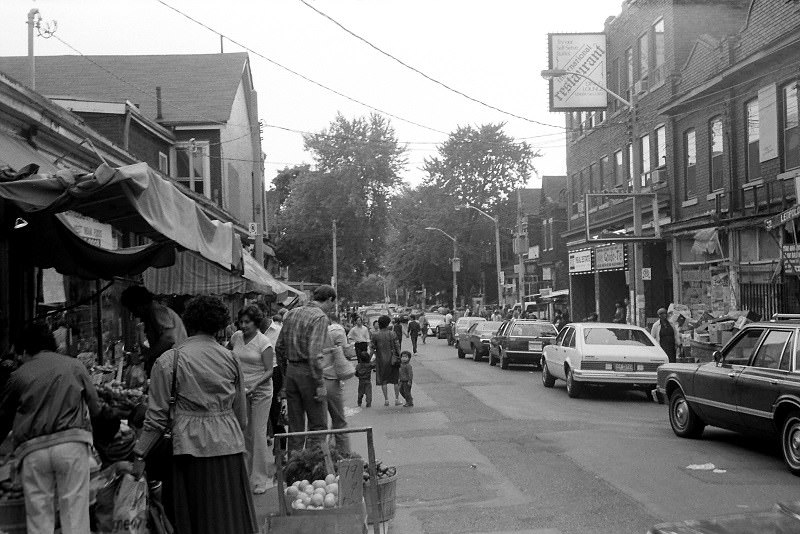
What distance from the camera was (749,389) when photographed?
1044cm

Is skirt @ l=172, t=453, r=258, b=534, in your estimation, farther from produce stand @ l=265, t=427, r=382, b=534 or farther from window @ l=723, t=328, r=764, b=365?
window @ l=723, t=328, r=764, b=365

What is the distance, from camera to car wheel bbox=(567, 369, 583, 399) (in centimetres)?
1762

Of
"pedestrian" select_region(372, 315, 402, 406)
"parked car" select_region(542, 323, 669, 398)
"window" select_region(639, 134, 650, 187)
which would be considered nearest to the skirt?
"pedestrian" select_region(372, 315, 402, 406)

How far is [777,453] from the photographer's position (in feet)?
36.3

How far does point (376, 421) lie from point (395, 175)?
132ft

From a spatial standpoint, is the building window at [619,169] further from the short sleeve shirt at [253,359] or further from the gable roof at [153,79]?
the short sleeve shirt at [253,359]

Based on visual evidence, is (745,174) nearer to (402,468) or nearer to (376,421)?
(376,421)

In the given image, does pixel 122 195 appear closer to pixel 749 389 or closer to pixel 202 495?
pixel 202 495

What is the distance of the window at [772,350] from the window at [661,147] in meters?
18.8

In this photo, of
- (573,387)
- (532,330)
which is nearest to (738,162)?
(532,330)

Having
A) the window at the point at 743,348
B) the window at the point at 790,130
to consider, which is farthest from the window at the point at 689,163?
the window at the point at 743,348

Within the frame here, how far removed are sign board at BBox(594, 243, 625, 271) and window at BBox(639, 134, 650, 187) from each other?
2.98 meters

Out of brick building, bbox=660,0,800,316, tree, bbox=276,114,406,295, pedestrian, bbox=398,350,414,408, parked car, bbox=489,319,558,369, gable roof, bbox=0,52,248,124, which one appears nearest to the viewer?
pedestrian, bbox=398,350,414,408

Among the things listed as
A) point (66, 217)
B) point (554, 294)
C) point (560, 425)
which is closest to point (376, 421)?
point (560, 425)
